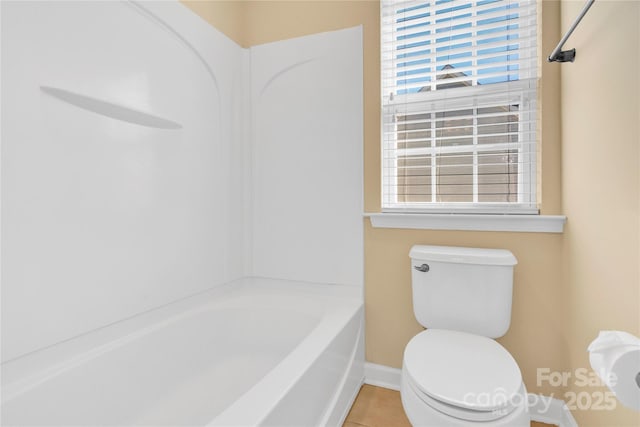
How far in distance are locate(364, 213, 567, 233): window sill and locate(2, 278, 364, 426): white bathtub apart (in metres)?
0.48

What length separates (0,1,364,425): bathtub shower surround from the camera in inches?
42.4

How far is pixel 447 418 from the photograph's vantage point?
3.33ft

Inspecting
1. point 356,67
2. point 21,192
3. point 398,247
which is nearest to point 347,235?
point 398,247

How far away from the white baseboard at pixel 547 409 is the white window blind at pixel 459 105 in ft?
3.00

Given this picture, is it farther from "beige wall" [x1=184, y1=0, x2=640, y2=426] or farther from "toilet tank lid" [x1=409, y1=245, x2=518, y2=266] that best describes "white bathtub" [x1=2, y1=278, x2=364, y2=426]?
"toilet tank lid" [x1=409, y1=245, x2=518, y2=266]

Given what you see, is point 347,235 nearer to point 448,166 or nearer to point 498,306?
point 448,166

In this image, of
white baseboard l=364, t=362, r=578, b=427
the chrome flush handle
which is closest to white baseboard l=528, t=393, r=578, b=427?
white baseboard l=364, t=362, r=578, b=427

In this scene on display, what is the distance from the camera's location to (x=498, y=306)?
1469 millimetres

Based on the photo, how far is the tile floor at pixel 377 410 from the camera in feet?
5.07

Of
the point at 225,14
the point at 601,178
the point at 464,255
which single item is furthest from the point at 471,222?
the point at 225,14

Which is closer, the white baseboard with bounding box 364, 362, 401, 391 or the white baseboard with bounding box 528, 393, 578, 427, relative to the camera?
the white baseboard with bounding box 528, 393, 578, 427

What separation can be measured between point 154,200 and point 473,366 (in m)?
1.50

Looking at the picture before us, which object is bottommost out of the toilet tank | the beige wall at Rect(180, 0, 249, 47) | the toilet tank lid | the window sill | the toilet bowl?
the toilet bowl

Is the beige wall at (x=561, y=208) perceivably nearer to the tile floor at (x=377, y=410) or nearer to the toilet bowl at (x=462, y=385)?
the tile floor at (x=377, y=410)
